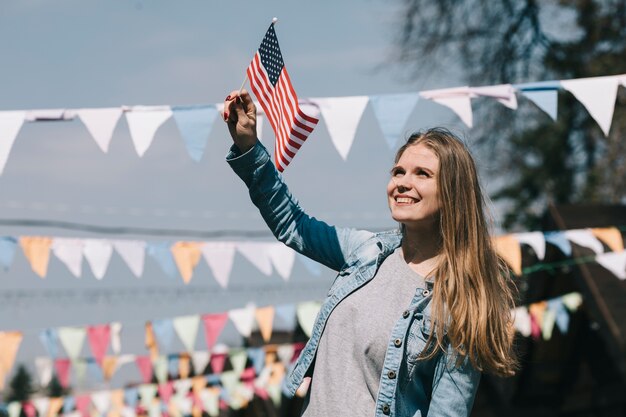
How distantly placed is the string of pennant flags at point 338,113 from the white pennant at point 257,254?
9.53ft

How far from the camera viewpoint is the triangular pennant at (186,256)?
864 centimetres

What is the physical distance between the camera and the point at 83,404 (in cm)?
1135

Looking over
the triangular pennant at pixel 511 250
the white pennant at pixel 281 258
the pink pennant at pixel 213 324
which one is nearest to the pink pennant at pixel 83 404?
the pink pennant at pixel 213 324

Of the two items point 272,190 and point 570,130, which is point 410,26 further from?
point 272,190

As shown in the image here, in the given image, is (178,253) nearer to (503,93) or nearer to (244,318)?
(244,318)

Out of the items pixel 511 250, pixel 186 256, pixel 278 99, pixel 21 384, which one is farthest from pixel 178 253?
pixel 21 384

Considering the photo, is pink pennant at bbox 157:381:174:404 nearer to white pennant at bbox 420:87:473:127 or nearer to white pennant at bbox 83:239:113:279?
white pennant at bbox 83:239:113:279

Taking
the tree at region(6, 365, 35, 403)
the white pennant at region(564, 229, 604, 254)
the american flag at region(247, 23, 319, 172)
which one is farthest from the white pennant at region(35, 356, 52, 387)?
the tree at region(6, 365, 35, 403)

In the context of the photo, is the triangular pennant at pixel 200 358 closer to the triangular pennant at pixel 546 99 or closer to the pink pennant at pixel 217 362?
the pink pennant at pixel 217 362

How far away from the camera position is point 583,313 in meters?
13.1

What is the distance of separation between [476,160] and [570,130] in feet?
54.3

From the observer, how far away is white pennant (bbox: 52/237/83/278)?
827 cm

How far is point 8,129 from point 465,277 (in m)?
3.07

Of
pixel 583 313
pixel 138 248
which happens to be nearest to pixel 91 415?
pixel 138 248
